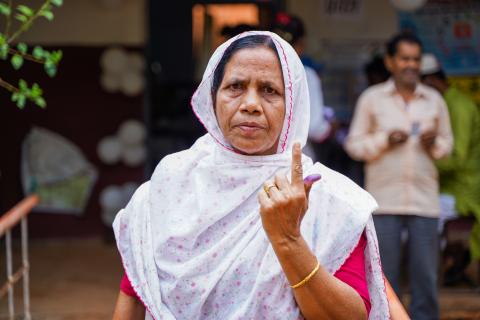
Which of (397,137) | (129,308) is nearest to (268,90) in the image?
(129,308)

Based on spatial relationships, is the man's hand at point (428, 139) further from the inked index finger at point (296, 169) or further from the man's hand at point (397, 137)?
the inked index finger at point (296, 169)

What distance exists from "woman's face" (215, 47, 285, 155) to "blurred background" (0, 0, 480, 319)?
186 inches

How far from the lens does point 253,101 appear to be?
7.44ft

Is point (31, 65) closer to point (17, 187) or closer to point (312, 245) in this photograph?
point (17, 187)

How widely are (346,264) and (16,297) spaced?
15.2 ft

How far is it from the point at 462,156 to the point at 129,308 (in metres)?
3.73

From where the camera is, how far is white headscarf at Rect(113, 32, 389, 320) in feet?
7.29

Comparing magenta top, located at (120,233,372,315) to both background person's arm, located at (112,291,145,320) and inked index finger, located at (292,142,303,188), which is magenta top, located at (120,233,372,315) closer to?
inked index finger, located at (292,142,303,188)

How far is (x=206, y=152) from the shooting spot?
246 centimetres

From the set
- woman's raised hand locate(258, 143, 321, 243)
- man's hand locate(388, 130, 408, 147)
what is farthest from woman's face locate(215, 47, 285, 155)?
man's hand locate(388, 130, 408, 147)

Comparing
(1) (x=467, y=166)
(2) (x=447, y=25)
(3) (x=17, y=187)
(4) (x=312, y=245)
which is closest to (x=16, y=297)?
(3) (x=17, y=187)

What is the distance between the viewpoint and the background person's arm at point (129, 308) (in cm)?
242

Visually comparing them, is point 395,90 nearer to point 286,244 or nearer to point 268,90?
point 268,90

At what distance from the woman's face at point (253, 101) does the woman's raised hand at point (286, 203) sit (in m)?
0.26
